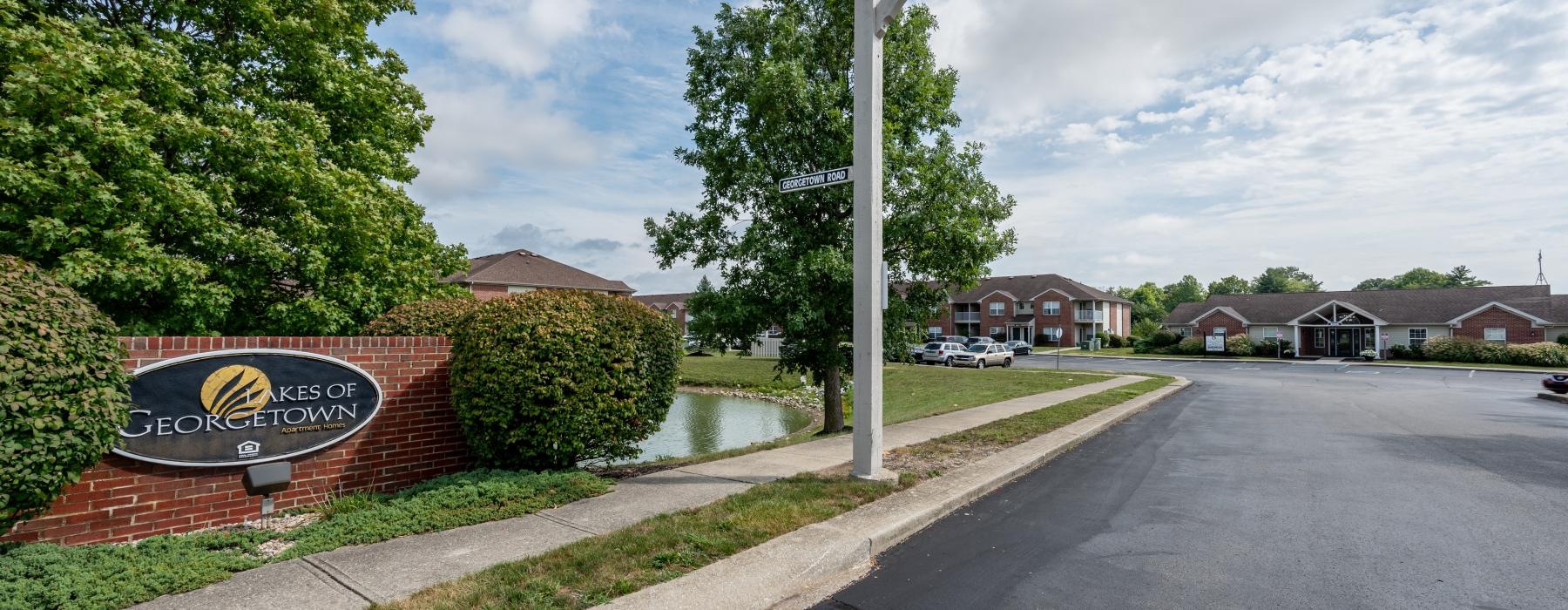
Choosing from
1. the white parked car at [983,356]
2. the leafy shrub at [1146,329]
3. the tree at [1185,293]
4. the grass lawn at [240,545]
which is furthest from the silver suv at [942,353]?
the tree at [1185,293]

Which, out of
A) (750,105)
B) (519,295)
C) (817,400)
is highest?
(750,105)

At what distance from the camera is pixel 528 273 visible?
42.3 m

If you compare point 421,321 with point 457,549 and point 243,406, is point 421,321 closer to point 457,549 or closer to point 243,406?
point 243,406

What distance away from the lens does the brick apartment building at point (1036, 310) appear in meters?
65.5

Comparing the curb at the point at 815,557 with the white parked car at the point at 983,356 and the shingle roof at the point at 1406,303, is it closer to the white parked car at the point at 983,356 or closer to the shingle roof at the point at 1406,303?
the white parked car at the point at 983,356

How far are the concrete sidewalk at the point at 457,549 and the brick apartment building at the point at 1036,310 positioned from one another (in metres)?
58.5

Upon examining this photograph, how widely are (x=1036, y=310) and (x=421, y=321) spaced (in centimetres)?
6617

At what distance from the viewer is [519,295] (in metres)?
7.05

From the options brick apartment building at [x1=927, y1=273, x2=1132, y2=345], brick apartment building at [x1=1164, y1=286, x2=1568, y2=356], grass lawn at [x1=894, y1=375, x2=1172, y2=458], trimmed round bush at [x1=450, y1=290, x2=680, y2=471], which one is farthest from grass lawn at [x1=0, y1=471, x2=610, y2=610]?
brick apartment building at [x1=927, y1=273, x2=1132, y2=345]

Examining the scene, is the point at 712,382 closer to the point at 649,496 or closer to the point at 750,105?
the point at 750,105

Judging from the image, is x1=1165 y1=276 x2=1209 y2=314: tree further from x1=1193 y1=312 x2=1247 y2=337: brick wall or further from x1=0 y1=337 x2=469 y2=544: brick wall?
x1=0 y1=337 x2=469 y2=544: brick wall

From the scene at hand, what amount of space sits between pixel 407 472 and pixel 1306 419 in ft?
49.3

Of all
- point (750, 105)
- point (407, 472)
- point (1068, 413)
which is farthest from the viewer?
point (1068, 413)

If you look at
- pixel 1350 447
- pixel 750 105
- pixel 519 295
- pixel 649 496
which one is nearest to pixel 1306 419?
pixel 1350 447
